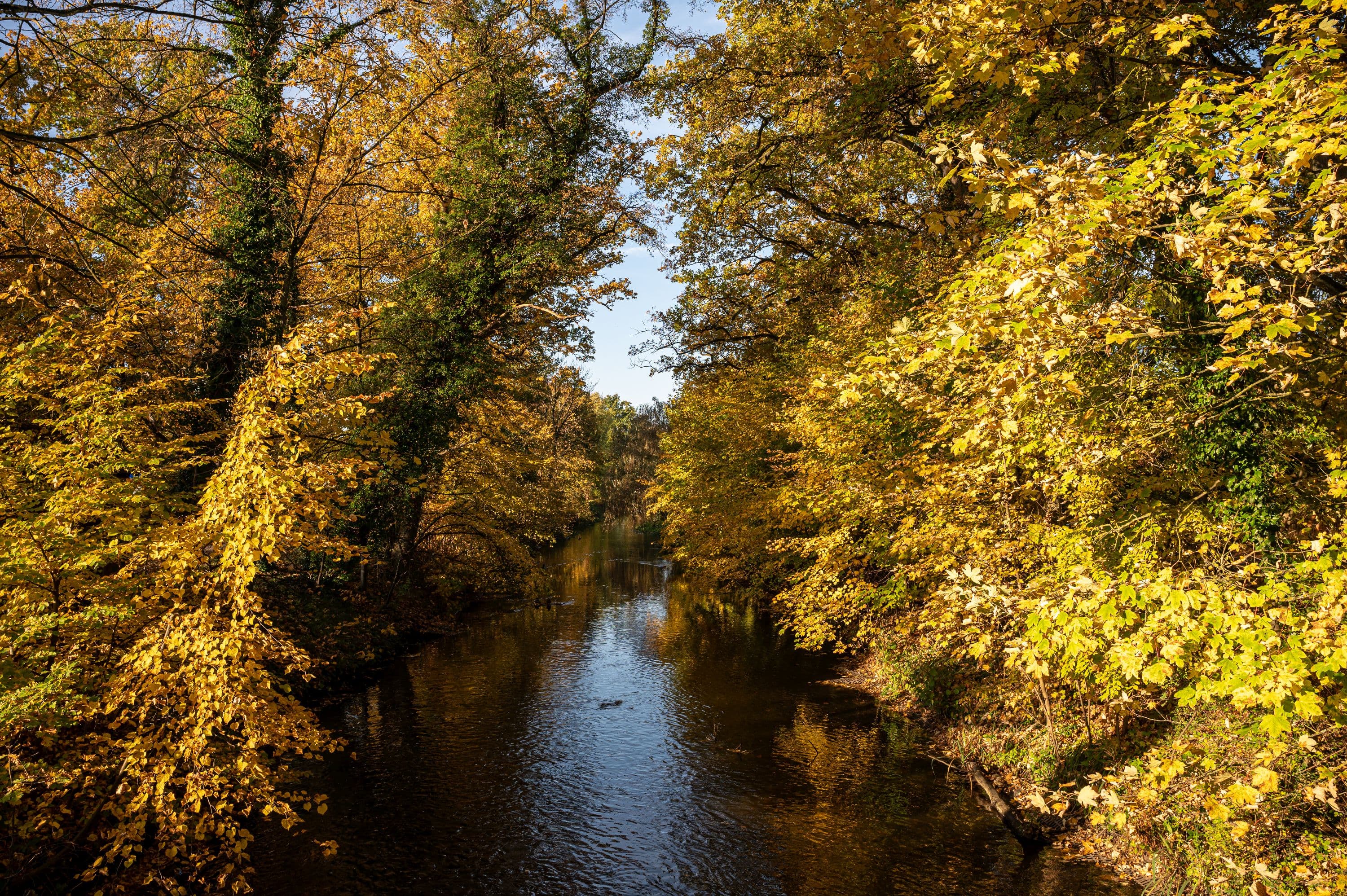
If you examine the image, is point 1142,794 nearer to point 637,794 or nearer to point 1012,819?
point 1012,819

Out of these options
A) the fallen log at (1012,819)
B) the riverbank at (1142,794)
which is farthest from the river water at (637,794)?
the riverbank at (1142,794)

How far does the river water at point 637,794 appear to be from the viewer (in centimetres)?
745

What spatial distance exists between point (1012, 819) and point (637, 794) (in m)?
4.66

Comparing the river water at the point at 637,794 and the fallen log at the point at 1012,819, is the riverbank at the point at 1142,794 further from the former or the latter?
the river water at the point at 637,794

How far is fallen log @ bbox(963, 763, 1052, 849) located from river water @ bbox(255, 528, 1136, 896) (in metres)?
0.16

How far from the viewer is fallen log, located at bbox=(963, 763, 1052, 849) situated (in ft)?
26.3

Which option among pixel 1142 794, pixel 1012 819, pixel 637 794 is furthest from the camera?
pixel 637 794

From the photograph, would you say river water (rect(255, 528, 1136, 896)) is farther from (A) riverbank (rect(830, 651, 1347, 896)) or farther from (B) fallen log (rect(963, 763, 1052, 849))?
(A) riverbank (rect(830, 651, 1347, 896))

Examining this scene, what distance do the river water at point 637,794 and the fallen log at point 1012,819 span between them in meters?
0.16

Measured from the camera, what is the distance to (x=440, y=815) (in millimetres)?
8734

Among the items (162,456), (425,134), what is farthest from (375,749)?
(425,134)

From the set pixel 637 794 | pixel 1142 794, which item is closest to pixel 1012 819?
pixel 637 794

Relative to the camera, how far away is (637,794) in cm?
945

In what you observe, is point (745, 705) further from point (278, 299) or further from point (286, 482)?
point (278, 299)
